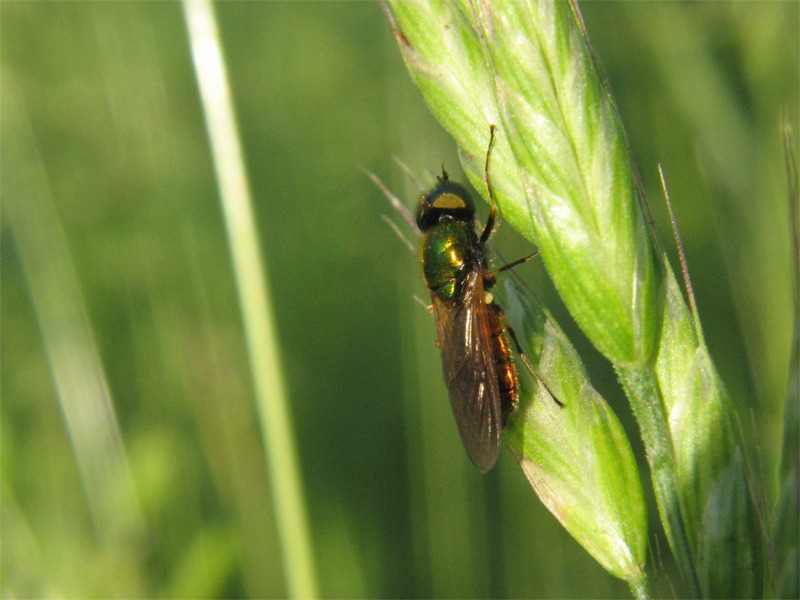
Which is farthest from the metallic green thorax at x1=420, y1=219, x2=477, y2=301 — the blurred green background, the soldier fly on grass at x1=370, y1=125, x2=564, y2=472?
the blurred green background

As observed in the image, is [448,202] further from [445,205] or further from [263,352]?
[263,352]

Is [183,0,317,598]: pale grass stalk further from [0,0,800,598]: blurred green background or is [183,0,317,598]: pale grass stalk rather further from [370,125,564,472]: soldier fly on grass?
[0,0,800,598]: blurred green background

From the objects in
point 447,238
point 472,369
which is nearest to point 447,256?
point 447,238

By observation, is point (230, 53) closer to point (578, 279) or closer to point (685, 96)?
point (685, 96)

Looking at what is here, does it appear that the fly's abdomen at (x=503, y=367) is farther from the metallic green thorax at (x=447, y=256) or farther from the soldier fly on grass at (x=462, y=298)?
the metallic green thorax at (x=447, y=256)

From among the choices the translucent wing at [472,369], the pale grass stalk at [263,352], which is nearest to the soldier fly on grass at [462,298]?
the translucent wing at [472,369]

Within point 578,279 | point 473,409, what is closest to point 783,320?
point 473,409
